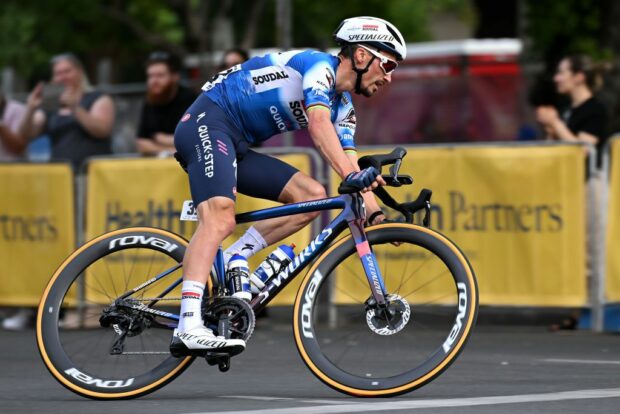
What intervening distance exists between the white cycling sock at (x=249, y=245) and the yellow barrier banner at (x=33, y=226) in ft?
17.2

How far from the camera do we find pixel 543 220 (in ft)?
38.4

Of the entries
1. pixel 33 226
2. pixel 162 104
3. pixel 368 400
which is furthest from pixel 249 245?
pixel 33 226

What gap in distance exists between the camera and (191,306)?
292 inches

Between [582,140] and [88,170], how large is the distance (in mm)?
3880

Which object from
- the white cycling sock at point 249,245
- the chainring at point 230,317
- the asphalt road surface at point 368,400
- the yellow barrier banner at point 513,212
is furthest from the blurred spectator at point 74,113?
the chainring at point 230,317

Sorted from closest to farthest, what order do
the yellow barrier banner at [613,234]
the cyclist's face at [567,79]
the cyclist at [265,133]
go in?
the cyclist at [265,133] < the yellow barrier banner at [613,234] < the cyclist's face at [567,79]

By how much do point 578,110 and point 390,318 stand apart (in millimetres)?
5399

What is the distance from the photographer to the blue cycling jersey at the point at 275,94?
749 cm

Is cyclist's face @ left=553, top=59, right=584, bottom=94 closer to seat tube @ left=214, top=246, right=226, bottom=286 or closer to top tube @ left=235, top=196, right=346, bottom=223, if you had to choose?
top tube @ left=235, top=196, right=346, bottom=223

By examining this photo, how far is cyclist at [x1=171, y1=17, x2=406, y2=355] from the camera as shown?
290 inches

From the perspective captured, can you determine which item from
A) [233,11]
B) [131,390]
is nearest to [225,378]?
[131,390]

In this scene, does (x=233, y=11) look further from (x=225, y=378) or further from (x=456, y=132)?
(x=225, y=378)

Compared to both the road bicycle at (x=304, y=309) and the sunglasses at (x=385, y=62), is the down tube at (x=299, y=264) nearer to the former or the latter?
the road bicycle at (x=304, y=309)

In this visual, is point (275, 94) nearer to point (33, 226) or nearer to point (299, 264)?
point (299, 264)
